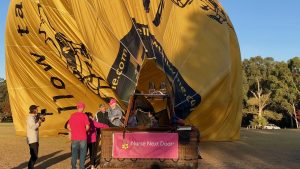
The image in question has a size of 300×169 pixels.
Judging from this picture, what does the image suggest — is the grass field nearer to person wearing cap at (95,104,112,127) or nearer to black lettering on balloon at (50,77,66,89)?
person wearing cap at (95,104,112,127)

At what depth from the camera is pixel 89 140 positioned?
920 cm

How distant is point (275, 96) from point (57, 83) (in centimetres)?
4452

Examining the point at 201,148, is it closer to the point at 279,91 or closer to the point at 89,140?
the point at 89,140

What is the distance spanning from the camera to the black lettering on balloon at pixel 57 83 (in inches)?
567

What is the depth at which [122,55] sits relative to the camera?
11875 mm

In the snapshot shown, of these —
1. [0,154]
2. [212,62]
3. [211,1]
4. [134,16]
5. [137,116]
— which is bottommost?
[0,154]

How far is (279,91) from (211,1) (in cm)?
4105

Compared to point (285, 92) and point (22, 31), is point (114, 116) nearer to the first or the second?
point (22, 31)

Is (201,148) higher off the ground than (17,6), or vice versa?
(17,6)

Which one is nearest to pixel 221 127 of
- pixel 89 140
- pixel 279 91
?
pixel 89 140

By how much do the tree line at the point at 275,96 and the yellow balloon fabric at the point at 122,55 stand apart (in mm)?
37070

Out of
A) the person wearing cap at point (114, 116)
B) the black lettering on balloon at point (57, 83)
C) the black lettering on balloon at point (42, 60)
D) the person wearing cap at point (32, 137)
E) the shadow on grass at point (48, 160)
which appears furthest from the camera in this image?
the black lettering on balloon at point (57, 83)

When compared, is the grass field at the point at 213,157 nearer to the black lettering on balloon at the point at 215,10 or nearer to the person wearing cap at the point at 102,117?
the person wearing cap at the point at 102,117

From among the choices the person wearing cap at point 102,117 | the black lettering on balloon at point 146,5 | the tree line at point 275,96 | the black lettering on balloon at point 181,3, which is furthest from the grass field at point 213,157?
the tree line at point 275,96
